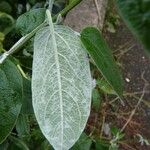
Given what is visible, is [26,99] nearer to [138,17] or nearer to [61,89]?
[61,89]

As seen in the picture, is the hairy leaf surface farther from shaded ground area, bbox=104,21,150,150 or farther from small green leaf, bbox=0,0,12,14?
shaded ground area, bbox=104,21,150,150

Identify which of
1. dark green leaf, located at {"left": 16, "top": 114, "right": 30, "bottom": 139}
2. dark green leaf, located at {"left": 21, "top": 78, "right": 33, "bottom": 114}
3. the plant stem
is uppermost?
the plant stem

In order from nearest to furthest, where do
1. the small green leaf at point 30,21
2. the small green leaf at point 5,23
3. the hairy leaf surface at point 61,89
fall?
the hairy leaf surface at point 61,89 < the small green leaf at point 30,21 < the small green leaf at point 5,23

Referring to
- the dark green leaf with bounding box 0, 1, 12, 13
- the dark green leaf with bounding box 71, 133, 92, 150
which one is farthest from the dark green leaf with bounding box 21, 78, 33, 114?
the dark green leaf with bounding box 0, 1, 12, 13

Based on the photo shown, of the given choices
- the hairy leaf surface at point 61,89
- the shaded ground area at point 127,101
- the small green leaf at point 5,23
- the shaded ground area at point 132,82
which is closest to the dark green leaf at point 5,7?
the small green leaf at point 5,23

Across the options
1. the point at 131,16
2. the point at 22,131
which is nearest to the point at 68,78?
the point at 131,16

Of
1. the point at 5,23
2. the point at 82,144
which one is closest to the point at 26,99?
the point at 82,144

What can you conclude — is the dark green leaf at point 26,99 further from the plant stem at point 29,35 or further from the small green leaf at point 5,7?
the small green leaf at point 5,7
